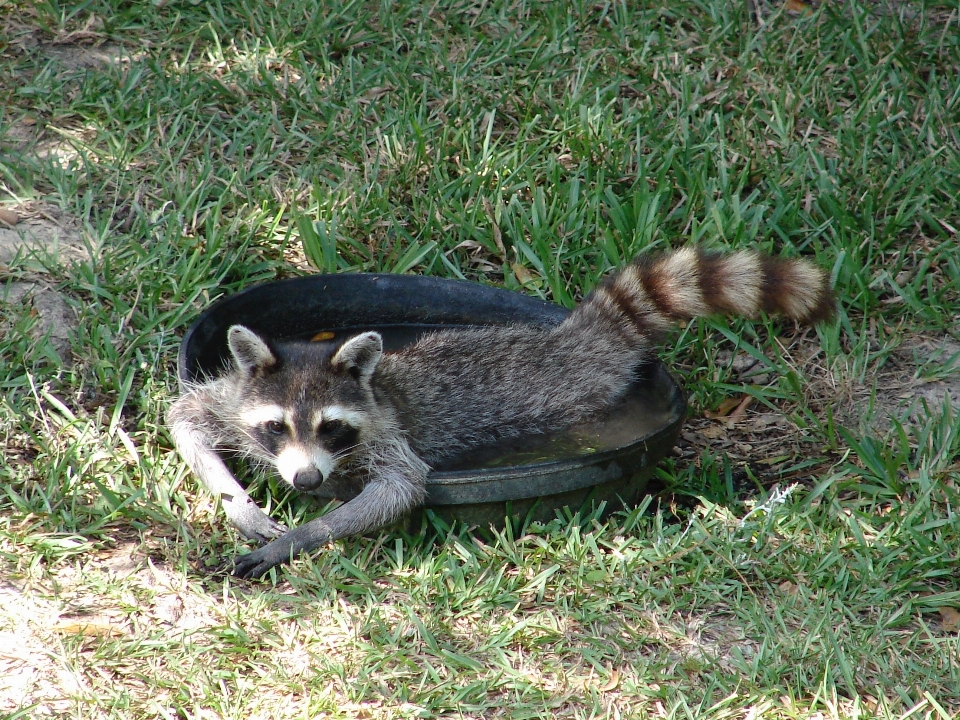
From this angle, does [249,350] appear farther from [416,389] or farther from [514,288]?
[514,288]

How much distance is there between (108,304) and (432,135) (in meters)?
1.98

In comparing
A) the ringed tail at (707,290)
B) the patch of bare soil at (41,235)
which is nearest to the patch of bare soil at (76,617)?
the patch of bare soil at (41,235)

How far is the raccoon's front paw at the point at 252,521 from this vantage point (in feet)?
12.6

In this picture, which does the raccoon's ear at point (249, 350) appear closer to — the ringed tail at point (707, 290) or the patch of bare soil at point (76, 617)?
the patch of bare soil at point (76, 617)

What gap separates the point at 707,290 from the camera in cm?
451

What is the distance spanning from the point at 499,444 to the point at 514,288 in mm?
1048

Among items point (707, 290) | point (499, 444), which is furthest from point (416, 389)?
point (707, 290)

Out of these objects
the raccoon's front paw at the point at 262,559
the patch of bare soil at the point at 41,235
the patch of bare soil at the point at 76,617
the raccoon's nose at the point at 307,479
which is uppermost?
the patch of bare soil at the point at 41,235

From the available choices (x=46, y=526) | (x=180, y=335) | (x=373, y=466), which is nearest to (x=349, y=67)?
(x=180, y=335)

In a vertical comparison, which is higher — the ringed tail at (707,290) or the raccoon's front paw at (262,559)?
the ringed tail at (707,290)

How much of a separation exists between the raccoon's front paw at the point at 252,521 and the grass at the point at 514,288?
131 mm

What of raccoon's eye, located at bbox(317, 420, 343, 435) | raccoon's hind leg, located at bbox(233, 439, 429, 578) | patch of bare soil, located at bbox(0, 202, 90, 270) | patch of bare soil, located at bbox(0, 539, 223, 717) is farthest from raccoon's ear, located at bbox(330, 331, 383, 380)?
patch of bare soil, located at bbox(0, 202, 90, 270)

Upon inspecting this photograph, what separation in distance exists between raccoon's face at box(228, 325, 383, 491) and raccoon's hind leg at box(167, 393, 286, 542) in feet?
0.52

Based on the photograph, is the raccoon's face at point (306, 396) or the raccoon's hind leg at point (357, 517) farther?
the raccoon's face at point (306, 396)
